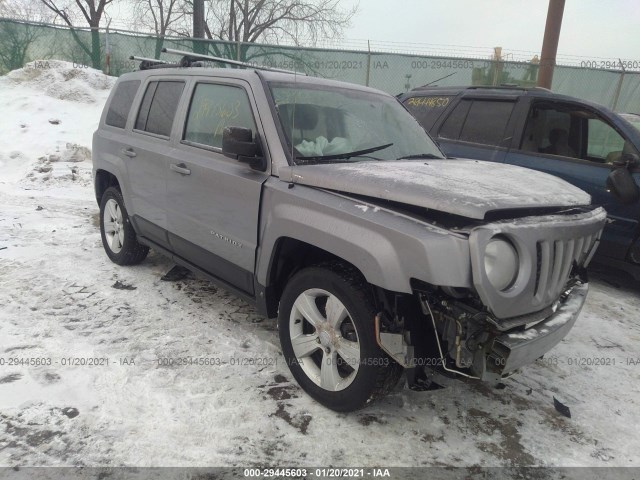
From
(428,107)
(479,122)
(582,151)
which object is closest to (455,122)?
(479,122)

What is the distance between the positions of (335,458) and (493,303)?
1.10 m

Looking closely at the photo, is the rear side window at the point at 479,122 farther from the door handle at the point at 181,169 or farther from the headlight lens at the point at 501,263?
the headlight lens at the point at 501,263

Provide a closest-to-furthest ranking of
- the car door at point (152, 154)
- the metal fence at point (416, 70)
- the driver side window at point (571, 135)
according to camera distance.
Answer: the car door at point (152, 154) → the driver side window at point (571, 135) → the metal fence at point (416, 70)

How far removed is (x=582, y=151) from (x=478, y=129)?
1142 mm

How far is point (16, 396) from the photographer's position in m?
2.66

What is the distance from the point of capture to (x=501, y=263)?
2096 millimetres

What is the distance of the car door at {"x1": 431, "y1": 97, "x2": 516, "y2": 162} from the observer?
17.7ft

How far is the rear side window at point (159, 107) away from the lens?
12.6ft

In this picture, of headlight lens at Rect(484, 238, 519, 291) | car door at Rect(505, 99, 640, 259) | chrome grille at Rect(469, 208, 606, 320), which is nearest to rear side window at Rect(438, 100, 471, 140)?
car door at Rect(505, 99, 640, 259)

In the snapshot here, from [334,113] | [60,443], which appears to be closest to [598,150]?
[334,113]

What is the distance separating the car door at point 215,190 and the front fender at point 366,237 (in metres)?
0.20

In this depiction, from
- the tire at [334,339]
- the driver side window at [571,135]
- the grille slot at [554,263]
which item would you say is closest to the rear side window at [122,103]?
the tire at [334,339]

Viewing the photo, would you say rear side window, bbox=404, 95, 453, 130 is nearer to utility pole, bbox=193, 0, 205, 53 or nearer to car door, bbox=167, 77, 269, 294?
car door, bbox=167, 77, 269, 294

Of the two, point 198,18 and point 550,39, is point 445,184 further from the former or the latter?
point 198,18
